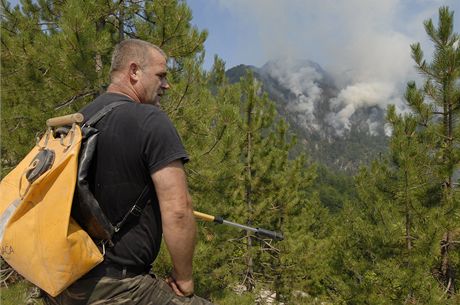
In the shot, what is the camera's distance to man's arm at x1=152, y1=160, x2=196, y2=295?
5.54 ft

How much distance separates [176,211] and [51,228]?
0.52m

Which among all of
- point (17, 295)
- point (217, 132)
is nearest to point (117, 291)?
point (17, 295)

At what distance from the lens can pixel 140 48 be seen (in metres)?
1.96

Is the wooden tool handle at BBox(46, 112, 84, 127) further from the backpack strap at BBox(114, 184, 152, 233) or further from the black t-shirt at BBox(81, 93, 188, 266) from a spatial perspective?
the backpack strap at BBox(114, 184, 152, 233)

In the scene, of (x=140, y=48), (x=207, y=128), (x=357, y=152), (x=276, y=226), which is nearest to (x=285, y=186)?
(x=276, y=226)

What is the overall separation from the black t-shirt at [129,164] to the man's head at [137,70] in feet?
0.70

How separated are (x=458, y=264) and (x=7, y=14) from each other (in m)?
9.41

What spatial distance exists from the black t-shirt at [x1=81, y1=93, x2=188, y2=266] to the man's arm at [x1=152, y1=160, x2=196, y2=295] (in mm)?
68

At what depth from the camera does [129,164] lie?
174 cm

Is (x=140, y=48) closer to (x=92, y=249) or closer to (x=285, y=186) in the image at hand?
(x=92, y=249)

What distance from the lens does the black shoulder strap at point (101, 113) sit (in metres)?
1.77

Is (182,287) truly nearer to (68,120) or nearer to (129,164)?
(129,164)

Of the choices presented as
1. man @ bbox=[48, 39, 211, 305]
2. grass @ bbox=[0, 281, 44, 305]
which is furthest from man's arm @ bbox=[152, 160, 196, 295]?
grass @ bbox=[0, 281, 44, 305]

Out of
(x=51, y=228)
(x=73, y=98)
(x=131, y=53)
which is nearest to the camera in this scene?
(x=51, y=228)
